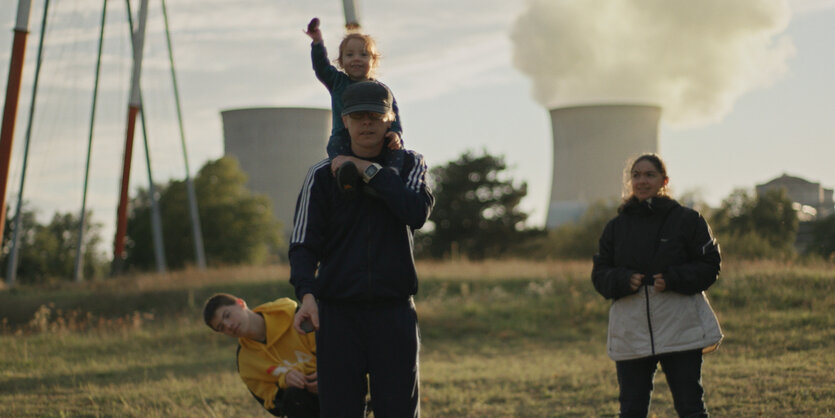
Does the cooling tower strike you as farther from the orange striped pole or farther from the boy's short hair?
the boy's short hair

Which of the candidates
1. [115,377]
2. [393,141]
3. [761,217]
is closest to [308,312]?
[393,141]

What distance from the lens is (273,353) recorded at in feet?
12.0

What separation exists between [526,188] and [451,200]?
10.3 ft

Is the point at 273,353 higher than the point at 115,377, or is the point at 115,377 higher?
the point at 273,353

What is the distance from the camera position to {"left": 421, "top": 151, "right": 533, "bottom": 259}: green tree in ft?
108

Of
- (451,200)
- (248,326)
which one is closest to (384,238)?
(248,326)

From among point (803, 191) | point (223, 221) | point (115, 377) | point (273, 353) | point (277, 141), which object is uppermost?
point (277, 141)

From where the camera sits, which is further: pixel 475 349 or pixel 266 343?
pixel 475 349

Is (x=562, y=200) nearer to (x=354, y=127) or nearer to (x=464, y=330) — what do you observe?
(x=464, y=330)

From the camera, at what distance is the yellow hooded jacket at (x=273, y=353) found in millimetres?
3586

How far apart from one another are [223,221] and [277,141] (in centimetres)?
987

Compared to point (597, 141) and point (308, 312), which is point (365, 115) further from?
point (597, 141)

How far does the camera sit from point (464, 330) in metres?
11.3

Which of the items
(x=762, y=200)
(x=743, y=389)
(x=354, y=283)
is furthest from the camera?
(x=762, y=200)
